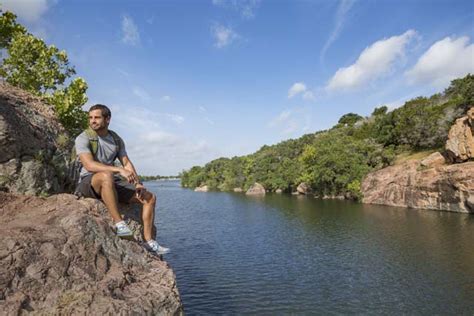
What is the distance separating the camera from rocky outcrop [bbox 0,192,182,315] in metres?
5.82

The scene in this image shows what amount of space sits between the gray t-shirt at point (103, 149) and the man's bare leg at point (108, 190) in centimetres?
49

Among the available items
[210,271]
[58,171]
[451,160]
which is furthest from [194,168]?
[58,171]

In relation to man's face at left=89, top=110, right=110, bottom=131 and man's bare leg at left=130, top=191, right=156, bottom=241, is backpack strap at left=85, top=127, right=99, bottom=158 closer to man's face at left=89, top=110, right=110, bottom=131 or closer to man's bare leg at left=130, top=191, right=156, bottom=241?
man's face at left=89, top=110, right=110, bottom=131

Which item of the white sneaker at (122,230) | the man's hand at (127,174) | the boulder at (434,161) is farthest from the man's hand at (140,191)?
the boulder at (434,161)

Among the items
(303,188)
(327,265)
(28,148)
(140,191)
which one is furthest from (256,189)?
(140,191)

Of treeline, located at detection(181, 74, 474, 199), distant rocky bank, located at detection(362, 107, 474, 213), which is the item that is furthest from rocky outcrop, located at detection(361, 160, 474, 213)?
treeline, located at detection(181, 74, 474, 199)

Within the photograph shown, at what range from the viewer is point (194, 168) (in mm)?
176375

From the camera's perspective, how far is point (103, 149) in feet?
27.2

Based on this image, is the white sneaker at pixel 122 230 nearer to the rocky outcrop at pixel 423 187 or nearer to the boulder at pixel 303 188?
the rocky outcrop at pixel 423 187

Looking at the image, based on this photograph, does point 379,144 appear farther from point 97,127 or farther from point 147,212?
point 97,127

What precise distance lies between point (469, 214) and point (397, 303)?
1301 inches

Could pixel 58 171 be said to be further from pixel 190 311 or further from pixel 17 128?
pixel 190 311

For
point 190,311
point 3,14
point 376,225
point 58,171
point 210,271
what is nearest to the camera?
point 58,171

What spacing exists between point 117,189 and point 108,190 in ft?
2.58
